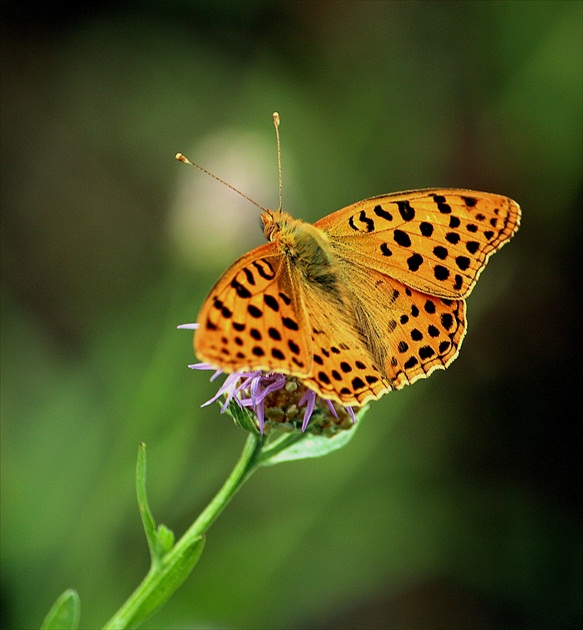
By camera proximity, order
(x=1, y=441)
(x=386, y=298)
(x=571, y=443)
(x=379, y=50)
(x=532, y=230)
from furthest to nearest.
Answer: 1. (x=379, y=50)
2. (x=532, y=230)
3. (x=571, y=443)
4. (x=1, y=441)
5. (x=386, y=298)

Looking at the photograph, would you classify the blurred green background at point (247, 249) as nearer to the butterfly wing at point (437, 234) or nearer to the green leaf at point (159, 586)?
the green leaf at point (159, 586)

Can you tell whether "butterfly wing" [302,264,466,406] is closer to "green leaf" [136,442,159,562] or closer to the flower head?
the flower head

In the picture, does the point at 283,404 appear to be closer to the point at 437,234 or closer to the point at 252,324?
the point at 252,324

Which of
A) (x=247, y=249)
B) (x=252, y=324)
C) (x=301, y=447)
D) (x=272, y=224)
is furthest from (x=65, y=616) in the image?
(x=247, y=249)

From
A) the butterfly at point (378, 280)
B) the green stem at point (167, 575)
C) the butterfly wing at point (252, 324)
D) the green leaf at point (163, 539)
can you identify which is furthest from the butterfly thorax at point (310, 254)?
the green leaf at point (163, 539)

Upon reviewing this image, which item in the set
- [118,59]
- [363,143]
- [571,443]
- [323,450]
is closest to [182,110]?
[118,59]

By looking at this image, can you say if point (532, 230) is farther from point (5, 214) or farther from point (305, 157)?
point (5, 214)

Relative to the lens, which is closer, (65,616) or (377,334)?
(65,616)
